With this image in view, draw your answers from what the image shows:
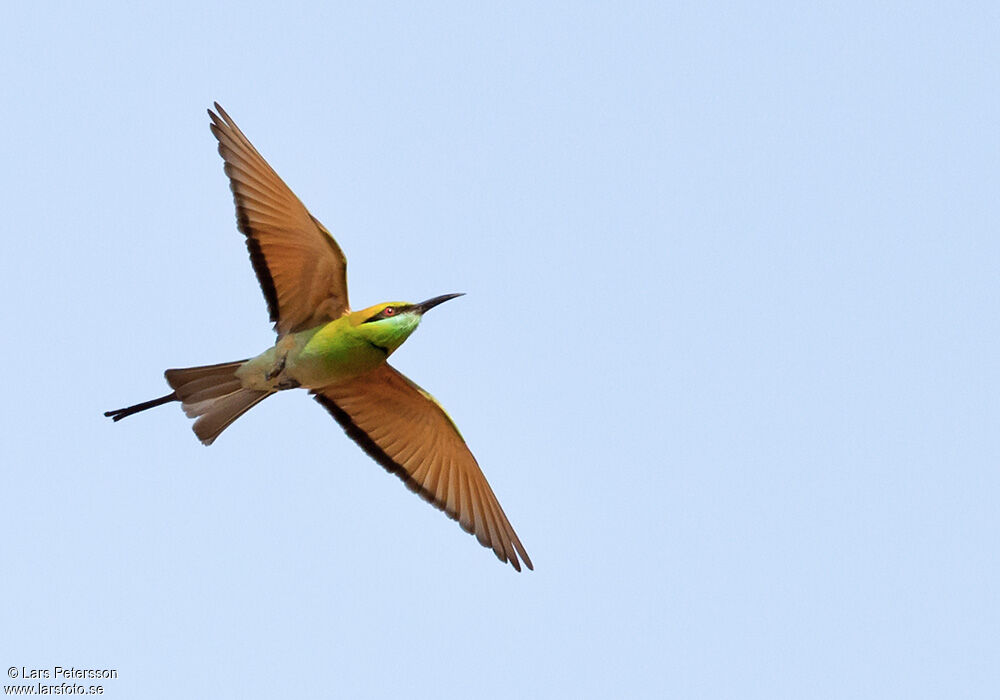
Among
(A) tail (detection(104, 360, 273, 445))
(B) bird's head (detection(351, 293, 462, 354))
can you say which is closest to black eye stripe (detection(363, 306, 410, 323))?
(B) bird's head (detection(351, 293, 462, 354))

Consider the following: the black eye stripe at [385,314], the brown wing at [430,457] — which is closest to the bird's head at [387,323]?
the black eye stripe at [385,314]

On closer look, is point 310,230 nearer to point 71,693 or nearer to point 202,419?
point 202,419

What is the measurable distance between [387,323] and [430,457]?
3.58ft

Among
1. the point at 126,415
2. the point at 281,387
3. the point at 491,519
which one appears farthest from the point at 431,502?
the point at 126,415

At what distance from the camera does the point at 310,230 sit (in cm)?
769

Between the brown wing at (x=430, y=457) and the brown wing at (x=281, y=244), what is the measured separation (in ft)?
2.10

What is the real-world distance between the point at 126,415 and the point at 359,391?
1234mm

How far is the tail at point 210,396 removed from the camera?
792cm

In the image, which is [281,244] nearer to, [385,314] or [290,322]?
[290,322]

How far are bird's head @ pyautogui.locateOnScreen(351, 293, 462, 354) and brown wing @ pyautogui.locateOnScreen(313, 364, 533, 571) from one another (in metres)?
0.65

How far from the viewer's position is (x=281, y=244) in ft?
25.8

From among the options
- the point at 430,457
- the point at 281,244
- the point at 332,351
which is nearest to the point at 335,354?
the point at 332,351

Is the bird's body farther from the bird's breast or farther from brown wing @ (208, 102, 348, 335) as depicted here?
brown wing @ (208, 102, 348, 335)

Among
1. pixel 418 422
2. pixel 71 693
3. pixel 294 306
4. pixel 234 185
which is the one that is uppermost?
pixel 234 185
